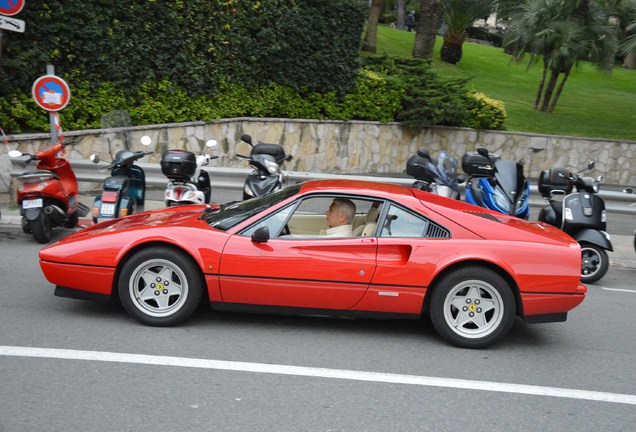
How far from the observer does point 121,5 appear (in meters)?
12.7

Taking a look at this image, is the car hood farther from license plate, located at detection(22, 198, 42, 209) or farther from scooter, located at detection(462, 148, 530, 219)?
scooter, located at detection(462, 148, 530, 219)

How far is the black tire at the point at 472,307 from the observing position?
5578 millimetres

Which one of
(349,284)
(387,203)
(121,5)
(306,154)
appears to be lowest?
(306,154)

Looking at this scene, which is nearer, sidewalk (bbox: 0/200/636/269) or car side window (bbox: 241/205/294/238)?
car side window (bbox: 241/205/294/238)

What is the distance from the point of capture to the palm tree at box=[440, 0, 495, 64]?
2630 cm

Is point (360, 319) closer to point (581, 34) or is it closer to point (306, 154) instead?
point (306, 154)

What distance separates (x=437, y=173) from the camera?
980 cm

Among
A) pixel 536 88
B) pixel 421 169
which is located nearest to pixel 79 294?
pixel 421 169

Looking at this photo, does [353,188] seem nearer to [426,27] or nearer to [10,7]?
[10,7]

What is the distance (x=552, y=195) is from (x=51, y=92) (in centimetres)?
689

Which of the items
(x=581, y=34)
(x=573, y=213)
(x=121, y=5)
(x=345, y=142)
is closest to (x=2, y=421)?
(x=573, y=213)

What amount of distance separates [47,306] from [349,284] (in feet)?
8.48

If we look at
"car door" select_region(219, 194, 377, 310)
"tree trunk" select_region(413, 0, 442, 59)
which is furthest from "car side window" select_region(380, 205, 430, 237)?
"tree trunk" select_region(413, 0, 442, 59)

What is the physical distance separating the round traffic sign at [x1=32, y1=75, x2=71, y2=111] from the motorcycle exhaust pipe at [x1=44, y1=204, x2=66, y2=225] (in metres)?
2.31
